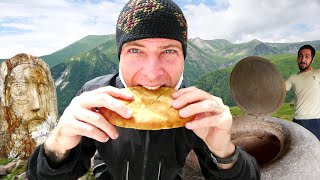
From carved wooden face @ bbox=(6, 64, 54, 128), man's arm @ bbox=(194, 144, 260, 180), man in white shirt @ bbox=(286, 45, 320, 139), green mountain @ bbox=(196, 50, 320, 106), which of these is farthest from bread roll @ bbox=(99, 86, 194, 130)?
green mountain @ bbox=(196, 50, 320, 106)

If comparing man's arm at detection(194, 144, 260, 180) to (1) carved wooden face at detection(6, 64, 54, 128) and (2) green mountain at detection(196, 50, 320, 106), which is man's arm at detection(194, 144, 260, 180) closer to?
(1) carved wooden face at detection(6, 64, 54, 128)

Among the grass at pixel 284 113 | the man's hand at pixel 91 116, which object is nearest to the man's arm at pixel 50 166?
the man's hand at pixel 91 116

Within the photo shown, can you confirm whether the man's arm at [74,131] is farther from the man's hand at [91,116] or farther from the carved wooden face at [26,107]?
the carved wooden face at [26,107]

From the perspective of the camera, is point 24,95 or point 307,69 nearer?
point 24,95

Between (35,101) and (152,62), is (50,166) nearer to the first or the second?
(152,62)

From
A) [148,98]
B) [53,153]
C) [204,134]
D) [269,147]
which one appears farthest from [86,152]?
[269,147]

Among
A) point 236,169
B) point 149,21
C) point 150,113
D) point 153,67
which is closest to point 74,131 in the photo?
point 150,113

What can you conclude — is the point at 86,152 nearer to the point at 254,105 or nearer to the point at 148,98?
the point at 148,98

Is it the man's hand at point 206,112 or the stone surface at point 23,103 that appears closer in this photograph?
the man's hand at point 206,112
